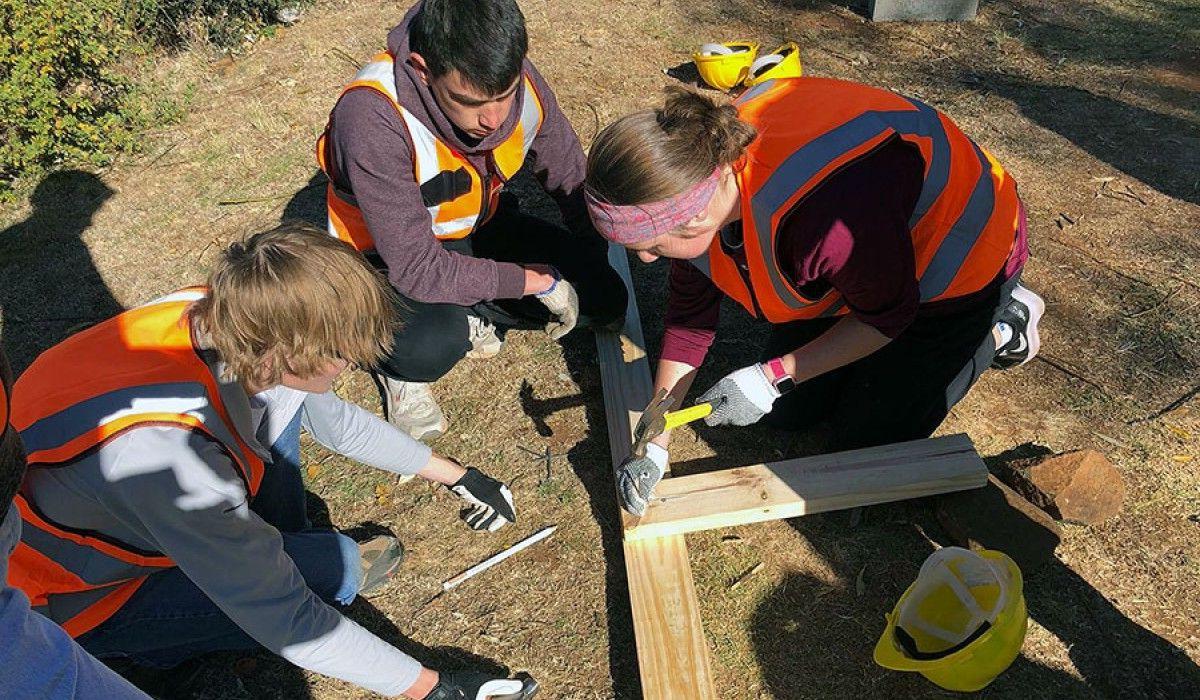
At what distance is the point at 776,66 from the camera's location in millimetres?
4820

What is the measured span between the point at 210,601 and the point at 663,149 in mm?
1877

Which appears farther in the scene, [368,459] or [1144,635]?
[368,459]

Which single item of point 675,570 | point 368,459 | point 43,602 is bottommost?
point 675,570

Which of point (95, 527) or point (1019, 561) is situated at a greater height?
point (95, 527)

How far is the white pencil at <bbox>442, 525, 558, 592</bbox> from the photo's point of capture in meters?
2.98

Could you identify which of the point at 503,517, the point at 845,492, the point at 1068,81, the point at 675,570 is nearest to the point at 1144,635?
the point at 845,492

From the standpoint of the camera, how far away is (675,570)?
9.03ft

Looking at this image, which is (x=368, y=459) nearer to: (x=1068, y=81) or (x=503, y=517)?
(x=503, y=517)

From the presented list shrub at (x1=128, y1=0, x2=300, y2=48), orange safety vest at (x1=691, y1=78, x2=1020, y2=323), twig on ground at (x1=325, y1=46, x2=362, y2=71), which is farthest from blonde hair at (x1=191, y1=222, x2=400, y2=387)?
shrub at (x1=128, y1=0, x2=300, y2=48)

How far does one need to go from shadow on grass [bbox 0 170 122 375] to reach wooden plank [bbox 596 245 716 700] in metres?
2.83

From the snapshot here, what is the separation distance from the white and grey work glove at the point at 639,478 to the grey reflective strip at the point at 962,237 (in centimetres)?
104

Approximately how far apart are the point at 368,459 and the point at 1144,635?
2.61 meters

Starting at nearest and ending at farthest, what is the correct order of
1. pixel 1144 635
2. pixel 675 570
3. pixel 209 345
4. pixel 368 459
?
pixel 209 345 < pixel 1144 635 < pixel 675 570 < pixel 368 459

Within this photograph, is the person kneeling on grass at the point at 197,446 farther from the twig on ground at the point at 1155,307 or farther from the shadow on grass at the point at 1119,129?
the shadow on grass at the point at 1119,129
